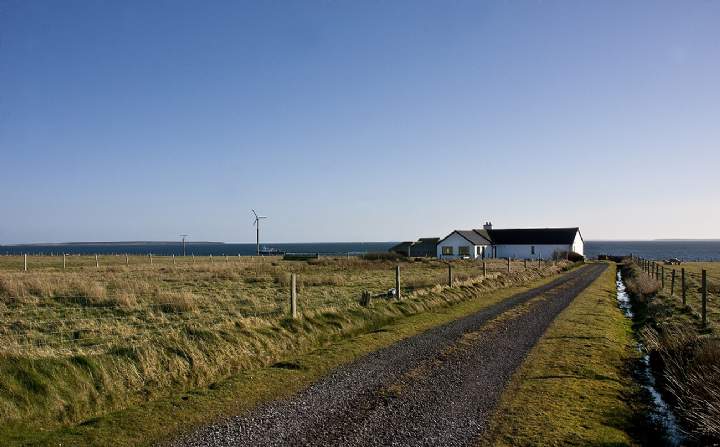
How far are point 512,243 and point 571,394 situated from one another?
288 feet

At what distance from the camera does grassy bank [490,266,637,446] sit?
7.95 metres

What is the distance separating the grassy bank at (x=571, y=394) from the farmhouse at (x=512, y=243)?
69746 mm

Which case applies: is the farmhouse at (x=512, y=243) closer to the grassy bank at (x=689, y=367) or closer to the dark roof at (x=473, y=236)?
→ the dark roof at (x=473, y=236)

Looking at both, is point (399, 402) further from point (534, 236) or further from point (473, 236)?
point (534, 236)

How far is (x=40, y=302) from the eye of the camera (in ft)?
65.9

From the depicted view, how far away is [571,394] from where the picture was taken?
10.0 meters

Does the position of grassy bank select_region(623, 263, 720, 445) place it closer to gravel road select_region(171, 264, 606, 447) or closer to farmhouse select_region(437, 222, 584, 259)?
gravel road select_region(171, 264, 606, 447)

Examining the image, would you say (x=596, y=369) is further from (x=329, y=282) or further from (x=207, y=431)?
(x=329, y=282)

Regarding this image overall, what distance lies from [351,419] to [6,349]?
6.89 m

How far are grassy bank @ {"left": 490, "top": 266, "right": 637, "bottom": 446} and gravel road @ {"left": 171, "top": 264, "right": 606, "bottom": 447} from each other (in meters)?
0.39

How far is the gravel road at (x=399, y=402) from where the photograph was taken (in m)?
7.62

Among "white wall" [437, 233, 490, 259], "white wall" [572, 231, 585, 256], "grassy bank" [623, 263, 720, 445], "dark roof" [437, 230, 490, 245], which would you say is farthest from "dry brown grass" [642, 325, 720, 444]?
"white wall" [572, 231, 585, 256]

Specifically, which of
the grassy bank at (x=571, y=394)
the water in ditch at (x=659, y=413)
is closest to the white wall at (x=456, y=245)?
the grassy bank at (x=571, y=394)

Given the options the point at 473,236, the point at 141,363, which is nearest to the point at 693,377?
the point at 141,363
